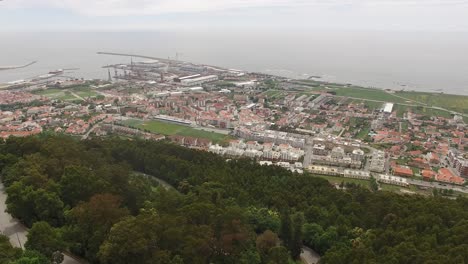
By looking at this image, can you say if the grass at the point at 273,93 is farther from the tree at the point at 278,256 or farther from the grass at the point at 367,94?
the tree at the point at 278,256

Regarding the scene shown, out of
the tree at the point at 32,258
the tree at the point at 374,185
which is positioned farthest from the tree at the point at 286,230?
the tree at the point at 374,185

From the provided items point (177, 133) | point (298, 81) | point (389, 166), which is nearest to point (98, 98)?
point (177, 133)

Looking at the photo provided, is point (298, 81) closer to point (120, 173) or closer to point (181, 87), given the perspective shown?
point (181, 87)

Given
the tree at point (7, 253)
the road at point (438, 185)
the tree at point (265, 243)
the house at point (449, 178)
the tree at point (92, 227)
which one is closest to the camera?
the tree at point (7, 253)

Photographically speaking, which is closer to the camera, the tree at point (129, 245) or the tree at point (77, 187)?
the tree at point (129, 245)

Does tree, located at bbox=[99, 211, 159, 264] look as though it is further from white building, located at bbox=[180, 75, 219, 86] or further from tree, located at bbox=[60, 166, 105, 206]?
white building, located at bbox=[180, 75, 219, 86]

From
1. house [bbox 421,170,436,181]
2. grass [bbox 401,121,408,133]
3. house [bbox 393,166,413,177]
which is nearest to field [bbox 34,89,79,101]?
house [bbox 393,166,413,177]
